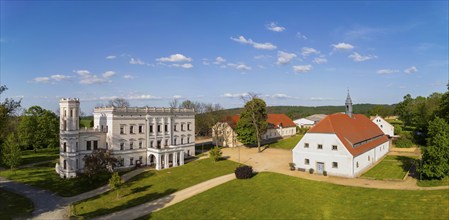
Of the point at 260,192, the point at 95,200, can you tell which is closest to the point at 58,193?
the point at 95,200

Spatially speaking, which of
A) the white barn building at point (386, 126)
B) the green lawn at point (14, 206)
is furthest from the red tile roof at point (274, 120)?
the green lawn at point (14, 206)

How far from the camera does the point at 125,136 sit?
4622cm

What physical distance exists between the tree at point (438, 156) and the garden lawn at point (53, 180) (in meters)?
37.5

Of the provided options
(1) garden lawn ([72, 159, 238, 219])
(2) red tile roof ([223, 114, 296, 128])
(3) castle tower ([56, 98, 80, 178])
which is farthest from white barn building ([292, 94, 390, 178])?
(3) castle tower ([56, 98, 80, 178])

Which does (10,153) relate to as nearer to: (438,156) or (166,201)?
(166,201)

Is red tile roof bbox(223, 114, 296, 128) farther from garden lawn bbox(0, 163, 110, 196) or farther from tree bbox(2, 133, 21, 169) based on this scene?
tree bbox(2, 133, 21, 169)

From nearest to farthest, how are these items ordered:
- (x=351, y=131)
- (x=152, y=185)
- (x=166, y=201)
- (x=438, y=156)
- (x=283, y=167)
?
(x=438, y=156) < (x=166, y=201) < (x=152, y=185) < (x=351, y=131) < (x=283, y=167)

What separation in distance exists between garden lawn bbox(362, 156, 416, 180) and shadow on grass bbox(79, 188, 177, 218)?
933 inches

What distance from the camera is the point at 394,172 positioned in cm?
3744

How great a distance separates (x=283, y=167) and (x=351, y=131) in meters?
10.6

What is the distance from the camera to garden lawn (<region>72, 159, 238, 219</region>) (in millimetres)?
29728

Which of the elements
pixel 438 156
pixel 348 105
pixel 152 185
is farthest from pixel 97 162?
pixel 348 105

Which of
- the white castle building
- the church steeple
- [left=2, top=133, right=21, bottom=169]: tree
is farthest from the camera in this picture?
the church steeple

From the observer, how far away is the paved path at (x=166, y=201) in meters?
27.0
